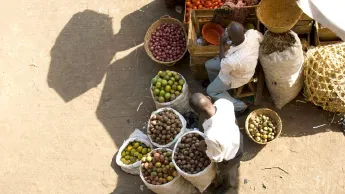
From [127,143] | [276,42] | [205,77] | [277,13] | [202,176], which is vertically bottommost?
[127,143]

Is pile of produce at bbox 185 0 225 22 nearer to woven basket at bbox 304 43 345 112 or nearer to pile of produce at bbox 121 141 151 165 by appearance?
woven basket at bbox 304 43 345 112

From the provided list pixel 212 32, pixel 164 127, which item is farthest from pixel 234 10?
pixel 164 127

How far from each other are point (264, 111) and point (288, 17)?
1376 millimetres

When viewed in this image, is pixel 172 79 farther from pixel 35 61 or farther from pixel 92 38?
pixel 35 61

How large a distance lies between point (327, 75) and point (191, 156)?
214cm

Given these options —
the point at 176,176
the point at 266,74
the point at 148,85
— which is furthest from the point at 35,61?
the point at 266,74

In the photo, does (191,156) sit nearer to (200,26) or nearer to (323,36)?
(200,26)

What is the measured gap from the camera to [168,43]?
630 cm

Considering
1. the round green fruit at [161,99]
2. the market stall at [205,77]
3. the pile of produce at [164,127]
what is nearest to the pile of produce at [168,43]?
the market stall at [205,77]

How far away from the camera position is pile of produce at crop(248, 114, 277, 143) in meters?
5.38

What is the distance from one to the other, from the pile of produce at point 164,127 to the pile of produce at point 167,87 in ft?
0.74

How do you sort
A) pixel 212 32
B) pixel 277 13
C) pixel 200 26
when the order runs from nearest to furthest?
1. pixel 277 13
2. pixel 212 32
3. pixel 200 26

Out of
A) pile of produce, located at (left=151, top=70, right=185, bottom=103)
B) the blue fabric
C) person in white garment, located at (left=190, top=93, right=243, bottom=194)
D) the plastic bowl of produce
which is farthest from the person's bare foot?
person in white garment, located at (left=190, top=93, right=243, bottom=194)

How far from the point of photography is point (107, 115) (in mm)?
6160
